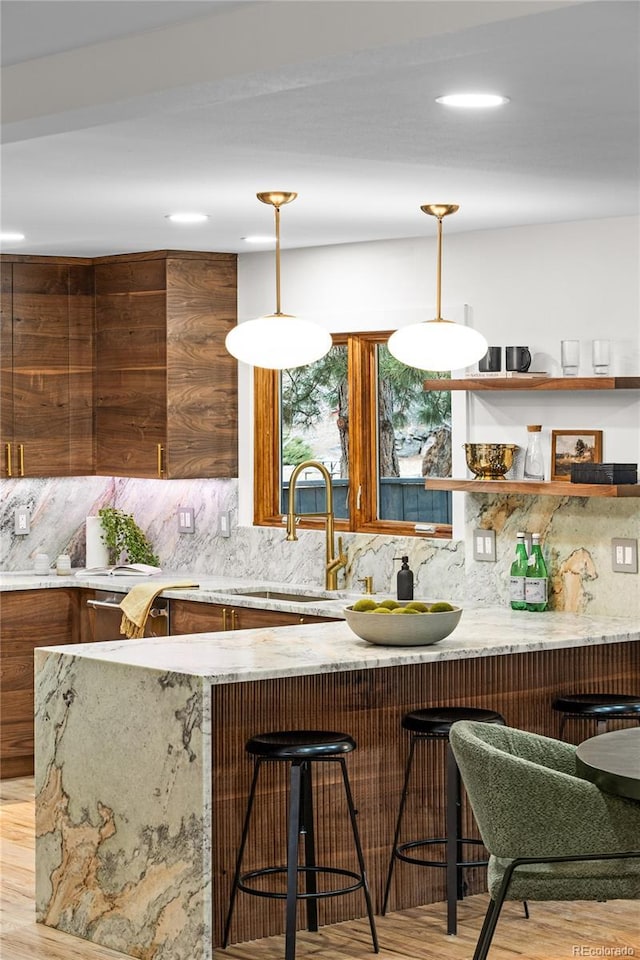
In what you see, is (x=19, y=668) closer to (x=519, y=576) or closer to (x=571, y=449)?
(x=519, y=576)

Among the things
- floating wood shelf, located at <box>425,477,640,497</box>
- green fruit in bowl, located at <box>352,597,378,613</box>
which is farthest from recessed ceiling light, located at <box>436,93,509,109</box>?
floating wood shelf, located at <box>425,477,640,497</box>

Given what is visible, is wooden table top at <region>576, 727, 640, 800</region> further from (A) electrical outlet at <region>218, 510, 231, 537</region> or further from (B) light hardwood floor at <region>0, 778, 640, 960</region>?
(A) electrical outlet at <region>218, 510, 231, 537</region>

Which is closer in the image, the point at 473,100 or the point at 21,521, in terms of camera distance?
the point at 473,100

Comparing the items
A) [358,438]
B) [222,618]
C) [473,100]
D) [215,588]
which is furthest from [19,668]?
[473,100]

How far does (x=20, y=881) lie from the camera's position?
209 inches

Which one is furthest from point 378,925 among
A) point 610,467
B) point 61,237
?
point 61,237

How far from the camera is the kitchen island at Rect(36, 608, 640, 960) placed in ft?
14.5

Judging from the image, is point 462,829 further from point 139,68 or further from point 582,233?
point 139,68

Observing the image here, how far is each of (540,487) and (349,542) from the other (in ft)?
4.27

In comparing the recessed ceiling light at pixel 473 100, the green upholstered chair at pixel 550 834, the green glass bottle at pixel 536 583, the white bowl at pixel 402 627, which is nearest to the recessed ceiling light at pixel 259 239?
the green glass bottle at pixel 536 583

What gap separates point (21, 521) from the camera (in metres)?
7.76

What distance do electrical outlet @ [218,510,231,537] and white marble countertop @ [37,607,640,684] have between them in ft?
6.28

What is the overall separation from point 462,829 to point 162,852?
1.25 metres

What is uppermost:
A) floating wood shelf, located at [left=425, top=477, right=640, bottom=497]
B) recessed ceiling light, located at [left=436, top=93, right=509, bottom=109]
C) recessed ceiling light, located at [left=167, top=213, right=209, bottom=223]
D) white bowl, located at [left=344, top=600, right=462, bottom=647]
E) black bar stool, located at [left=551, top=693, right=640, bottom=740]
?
recessed ceiling light, located at [left=167, top=213, right=209, bottom=223]
